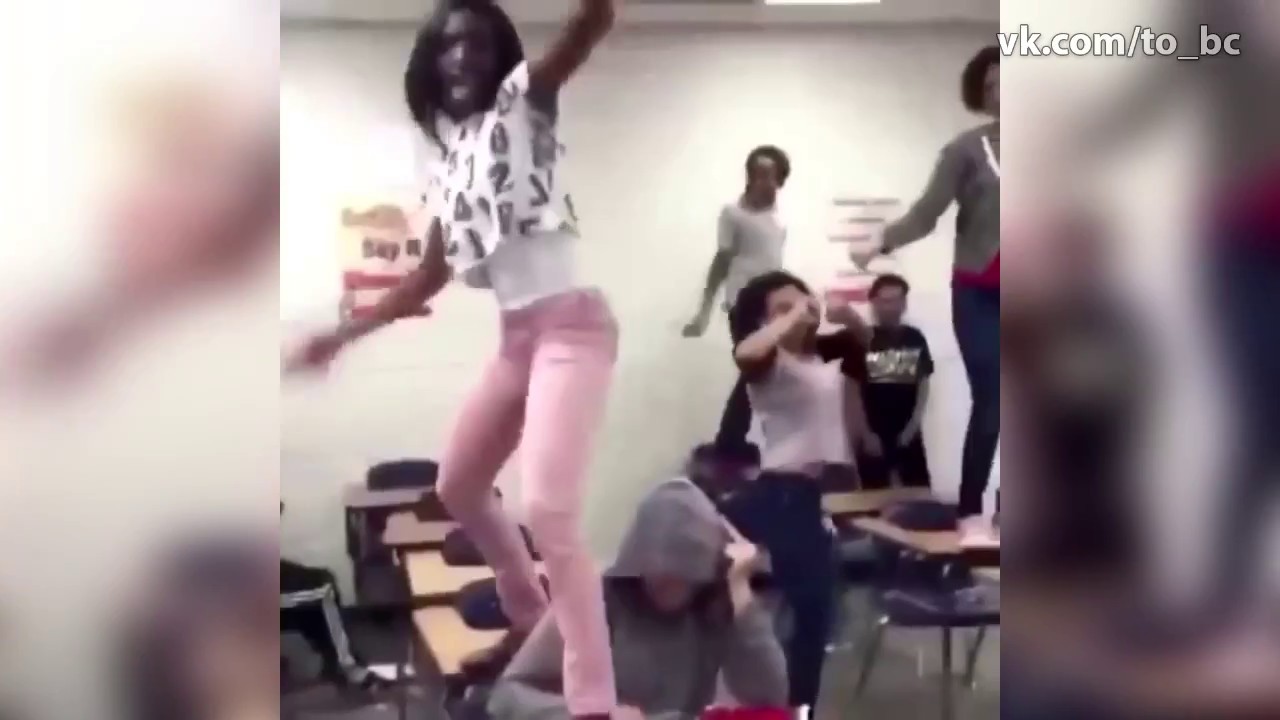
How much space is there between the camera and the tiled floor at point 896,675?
1.12 metres

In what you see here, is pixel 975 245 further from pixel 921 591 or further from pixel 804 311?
pixel 921 591

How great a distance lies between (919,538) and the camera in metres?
1.12

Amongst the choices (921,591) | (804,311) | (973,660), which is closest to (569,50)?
(804,311)

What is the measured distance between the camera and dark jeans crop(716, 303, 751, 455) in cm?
109

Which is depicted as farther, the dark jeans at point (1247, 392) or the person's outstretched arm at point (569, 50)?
the dark jeans at point (1247, 392)

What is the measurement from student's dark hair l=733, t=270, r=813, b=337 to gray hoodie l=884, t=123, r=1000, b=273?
0.11 m

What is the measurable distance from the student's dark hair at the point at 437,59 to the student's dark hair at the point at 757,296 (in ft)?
1.03

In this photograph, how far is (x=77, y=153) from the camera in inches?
39.3

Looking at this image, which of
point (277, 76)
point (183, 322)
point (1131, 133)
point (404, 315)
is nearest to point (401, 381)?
point (404, 315)

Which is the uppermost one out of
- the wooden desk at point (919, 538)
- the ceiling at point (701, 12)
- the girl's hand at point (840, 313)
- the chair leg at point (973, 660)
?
the ceiling at point (701, 12)

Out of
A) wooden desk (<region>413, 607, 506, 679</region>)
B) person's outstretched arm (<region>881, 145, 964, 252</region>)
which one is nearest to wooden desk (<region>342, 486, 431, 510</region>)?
wooden desk (<region>413, 607, 506, 679</region>)

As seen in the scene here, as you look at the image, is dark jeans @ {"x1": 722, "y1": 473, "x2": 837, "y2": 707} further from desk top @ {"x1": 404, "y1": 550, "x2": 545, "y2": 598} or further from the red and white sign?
the red and white sign

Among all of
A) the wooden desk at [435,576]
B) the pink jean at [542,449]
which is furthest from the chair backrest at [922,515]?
the wooden desk at [435,576]

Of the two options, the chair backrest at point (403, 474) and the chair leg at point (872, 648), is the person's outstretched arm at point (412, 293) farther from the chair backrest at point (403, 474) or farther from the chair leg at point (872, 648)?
the chair leg at point (872, 648)
